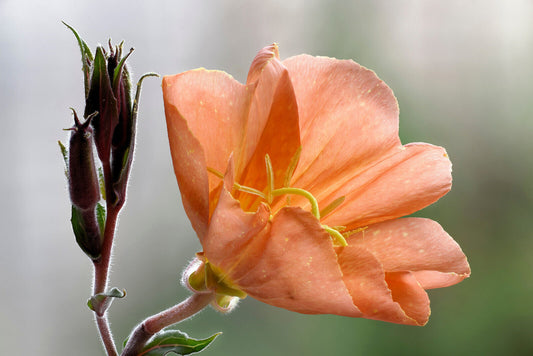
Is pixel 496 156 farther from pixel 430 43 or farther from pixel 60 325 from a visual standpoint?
pixel 60 325

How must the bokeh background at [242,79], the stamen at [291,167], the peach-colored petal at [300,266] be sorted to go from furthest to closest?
the bokeh background at [242,79], the stamen at [291,167], the peach-colored petal at [300,266]

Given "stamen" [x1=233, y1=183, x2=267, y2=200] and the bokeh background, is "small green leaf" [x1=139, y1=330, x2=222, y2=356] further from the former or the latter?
the bokeh background

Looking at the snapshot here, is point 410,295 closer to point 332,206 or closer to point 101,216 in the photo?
point 332,206

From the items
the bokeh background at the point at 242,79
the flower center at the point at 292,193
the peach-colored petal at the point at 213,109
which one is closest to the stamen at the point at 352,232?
the flower center at the point at 292,193

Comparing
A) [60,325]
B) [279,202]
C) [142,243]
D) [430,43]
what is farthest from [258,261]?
[430,43]

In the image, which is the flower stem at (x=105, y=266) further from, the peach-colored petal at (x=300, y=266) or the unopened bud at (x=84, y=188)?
the peach-colored petal at (x=300, y=266)

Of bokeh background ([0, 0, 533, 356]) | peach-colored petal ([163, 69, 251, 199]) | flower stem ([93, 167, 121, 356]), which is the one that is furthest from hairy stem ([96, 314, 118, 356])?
bokeh background ([0, 0, 533, 356])

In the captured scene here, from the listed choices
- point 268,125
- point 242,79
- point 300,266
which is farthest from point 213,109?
point 242,79

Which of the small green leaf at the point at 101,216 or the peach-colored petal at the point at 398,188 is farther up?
the small green leaf at the point at 101,216
